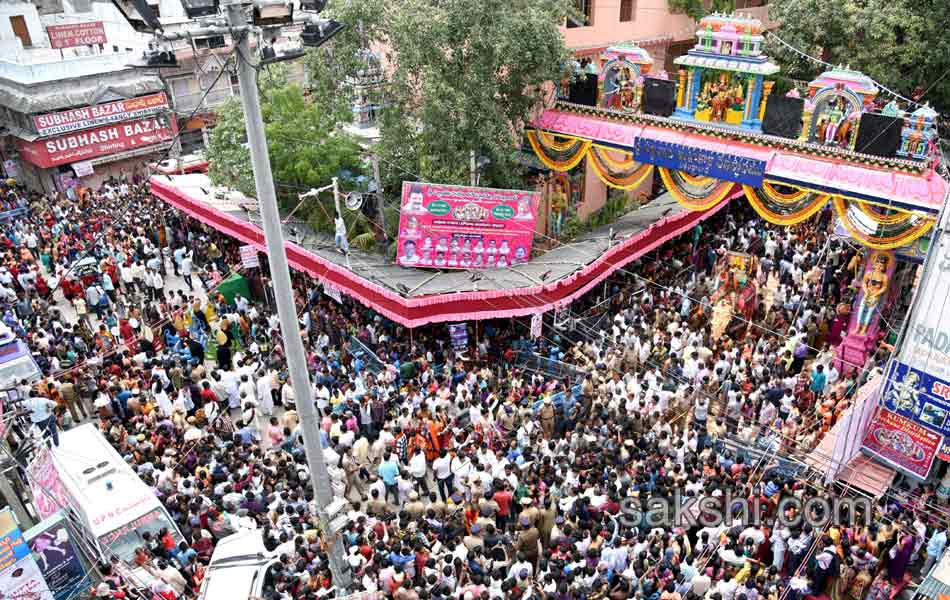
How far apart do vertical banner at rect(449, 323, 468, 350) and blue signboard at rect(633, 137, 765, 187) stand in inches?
235

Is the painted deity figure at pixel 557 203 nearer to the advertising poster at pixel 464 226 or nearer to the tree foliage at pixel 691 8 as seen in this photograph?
the advertising poster at pixel 464 226

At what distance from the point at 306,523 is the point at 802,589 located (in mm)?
6300

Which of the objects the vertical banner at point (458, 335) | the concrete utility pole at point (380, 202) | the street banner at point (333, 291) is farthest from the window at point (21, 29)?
the vertical banner at point (458, 335)

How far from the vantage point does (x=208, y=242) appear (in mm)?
20641

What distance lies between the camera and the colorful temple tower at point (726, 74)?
14.9 meters

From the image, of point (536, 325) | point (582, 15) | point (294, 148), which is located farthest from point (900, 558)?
point (582, 15)

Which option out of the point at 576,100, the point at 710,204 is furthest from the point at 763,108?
the point at 576,100

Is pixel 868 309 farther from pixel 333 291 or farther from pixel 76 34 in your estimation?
pixel 76 34

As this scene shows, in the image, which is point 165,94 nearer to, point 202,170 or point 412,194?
point 202,170

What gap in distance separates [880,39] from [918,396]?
1328 centimetres

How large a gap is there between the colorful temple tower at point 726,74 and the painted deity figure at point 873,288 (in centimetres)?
374

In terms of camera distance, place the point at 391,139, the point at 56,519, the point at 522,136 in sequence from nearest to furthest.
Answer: the point at 56,519 → the point at 391,139 → the point at 522,136

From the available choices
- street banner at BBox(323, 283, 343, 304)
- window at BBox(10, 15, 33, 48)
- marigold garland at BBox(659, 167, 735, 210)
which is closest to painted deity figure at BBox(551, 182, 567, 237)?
marigold garland at BBox(659, 167, 735, 210)

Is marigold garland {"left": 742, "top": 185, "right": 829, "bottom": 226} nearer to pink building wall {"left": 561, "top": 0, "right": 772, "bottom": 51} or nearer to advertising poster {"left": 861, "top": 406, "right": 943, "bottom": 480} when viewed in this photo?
advertising poster {"left": 861, "top": 406, "right": 943, "bottom": 480}
